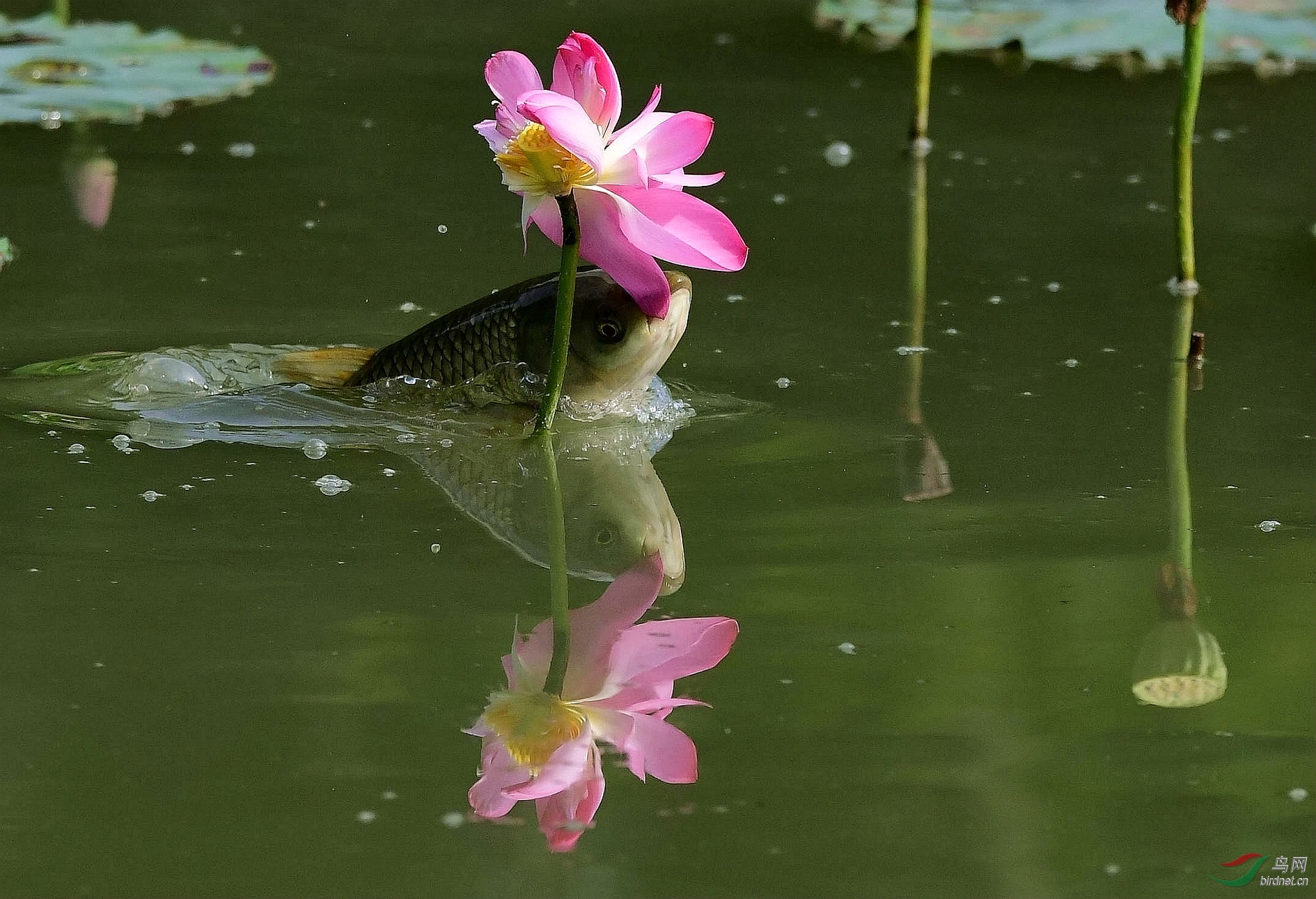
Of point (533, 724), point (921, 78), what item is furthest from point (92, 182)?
point (533, 724)

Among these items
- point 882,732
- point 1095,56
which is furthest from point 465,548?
point 1095,56

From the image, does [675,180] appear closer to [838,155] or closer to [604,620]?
[604,620]

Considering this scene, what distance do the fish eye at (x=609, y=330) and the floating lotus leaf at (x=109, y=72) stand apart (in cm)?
260

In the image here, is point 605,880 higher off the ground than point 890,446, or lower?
higher

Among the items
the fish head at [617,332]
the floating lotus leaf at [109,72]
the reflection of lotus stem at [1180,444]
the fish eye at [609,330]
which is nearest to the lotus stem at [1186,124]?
the reflection of lotus stem at [1180,444]

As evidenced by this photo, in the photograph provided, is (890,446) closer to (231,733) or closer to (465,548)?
(465,548)

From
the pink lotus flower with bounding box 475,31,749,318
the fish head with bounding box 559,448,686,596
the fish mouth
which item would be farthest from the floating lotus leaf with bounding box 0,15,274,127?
the fish mouth

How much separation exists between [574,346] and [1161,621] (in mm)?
929

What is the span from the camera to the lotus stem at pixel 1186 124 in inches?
124

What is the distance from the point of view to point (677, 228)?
2.23 meters

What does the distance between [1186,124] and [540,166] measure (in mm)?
1614

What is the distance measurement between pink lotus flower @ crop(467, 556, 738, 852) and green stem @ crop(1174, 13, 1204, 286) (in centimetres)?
171

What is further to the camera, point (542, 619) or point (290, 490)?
point (290, 490)

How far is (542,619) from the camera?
77.4 inches
